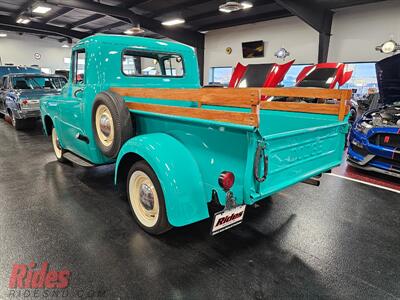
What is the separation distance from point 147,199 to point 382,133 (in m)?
3.55

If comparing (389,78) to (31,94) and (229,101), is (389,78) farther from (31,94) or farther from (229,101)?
(31,94)

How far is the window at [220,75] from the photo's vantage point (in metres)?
14.7

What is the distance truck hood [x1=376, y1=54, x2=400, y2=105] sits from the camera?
4.03 m

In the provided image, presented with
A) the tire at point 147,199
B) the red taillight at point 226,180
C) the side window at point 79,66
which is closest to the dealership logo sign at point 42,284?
the tire at point 147,199

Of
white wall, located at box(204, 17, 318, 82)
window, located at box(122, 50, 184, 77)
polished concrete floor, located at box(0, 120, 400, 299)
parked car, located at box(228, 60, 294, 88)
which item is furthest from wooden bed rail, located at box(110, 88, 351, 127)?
white wall, located at box(204, 17, 318, 82)

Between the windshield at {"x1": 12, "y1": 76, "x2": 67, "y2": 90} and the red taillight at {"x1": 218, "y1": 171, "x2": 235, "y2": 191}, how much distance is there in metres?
7.53

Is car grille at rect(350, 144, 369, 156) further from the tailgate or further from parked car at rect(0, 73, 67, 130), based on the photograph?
parked car at rect(0, 73, 67, 130)

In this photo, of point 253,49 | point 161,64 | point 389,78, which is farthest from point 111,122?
point 253,49

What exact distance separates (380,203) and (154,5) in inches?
451

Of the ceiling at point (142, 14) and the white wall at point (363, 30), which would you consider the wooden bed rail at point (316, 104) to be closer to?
the ceiling at point (142, 14)

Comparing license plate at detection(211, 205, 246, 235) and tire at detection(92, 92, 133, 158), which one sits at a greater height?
tire at detection(92, 92, 133, 158)

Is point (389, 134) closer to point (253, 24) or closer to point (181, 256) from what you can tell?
point (181, 256)

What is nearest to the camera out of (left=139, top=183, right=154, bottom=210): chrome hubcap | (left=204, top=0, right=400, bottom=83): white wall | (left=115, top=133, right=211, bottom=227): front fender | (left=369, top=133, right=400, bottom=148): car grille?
(left=115, top=133, right=211, bottom=227): front fender

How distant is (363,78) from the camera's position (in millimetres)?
9836
